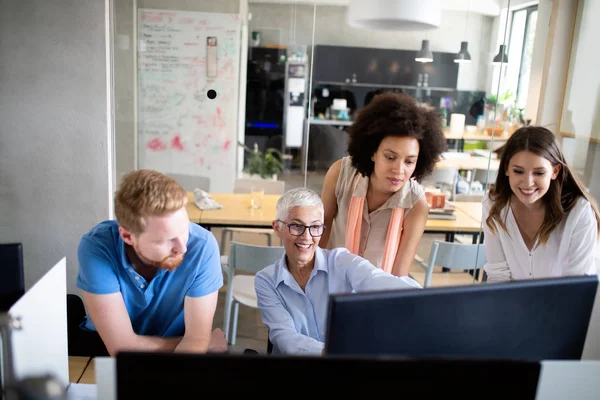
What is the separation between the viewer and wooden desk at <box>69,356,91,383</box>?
1.52 metres

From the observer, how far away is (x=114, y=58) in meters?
3.30

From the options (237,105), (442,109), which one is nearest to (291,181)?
(237,105)

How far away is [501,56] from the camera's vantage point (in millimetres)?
3543

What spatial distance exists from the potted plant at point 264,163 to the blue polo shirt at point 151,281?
1991 millimetres

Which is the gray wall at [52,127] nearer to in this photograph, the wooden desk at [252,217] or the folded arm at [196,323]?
the wooden desk at [252,217]

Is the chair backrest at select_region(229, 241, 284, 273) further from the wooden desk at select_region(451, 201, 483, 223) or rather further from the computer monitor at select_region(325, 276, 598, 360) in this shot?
the computer monitor at select_region(325, 276, 598, 360)

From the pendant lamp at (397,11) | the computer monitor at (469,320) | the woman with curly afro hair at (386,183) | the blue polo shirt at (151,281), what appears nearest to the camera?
the computer monitor at (469,320)

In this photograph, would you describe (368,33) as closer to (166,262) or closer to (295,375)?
(166,262)

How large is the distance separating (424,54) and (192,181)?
1.72 m

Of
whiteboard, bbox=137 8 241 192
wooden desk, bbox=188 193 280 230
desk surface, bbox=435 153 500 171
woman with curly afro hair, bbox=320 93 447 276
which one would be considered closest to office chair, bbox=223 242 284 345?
wooden desk, bbox=188 193 280 230

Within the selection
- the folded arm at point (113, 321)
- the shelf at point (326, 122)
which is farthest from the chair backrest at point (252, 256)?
the folded arm at point (113, 321)

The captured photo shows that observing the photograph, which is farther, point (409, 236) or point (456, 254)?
point (456, 254)

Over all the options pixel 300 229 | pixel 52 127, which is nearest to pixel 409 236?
pixel 300 229

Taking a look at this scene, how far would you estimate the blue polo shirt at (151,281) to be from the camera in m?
1.60
